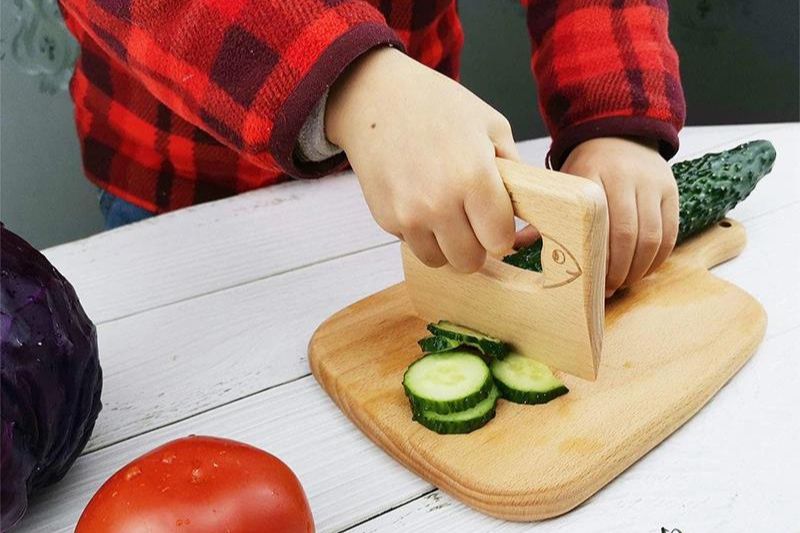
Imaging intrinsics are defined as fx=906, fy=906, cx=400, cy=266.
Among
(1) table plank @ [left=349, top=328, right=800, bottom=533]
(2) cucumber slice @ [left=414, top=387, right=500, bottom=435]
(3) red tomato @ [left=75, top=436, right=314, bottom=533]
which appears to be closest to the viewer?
(3) red tomato @ [left=75, top=436, right=314, bottom=533]

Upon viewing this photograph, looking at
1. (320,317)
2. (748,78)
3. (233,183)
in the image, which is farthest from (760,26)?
(320,317)

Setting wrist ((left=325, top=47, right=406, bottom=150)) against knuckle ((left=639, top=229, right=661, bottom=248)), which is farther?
knuckle ((left=639, top=229, right=661, bottom=248))

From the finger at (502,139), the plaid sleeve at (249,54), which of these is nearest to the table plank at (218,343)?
the plaid sleeve at (249,54)

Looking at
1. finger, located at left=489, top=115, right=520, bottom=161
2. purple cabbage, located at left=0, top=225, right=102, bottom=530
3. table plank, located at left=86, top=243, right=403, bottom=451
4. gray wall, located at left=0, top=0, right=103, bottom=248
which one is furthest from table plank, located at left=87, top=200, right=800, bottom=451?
gray wall, located at left=0, top=0, right=103, bottom=248

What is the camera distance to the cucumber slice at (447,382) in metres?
0.85

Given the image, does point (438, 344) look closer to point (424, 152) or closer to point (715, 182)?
point (424, 152)

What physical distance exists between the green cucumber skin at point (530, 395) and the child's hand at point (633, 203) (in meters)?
0.20

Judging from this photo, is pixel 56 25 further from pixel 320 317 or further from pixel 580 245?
pixel 580 245

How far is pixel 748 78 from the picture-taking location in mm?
2279

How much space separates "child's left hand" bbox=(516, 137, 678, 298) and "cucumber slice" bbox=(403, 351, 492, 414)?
0.23 metres

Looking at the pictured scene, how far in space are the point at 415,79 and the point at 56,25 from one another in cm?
128

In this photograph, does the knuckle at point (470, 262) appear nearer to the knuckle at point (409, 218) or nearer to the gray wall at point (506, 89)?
the knuckle at point (409, 218)

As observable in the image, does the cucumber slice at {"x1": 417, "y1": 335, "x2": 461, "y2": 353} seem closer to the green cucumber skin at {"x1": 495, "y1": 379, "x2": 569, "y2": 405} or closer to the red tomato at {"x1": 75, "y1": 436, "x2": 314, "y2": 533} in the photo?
the green cucumber skin at {"x1": 495, "y1": 379, "x2": 569, "y2": 405}

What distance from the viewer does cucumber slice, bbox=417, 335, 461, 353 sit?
36.5 inches
